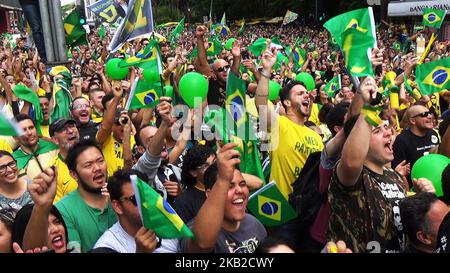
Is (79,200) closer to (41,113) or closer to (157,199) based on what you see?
(157,199)

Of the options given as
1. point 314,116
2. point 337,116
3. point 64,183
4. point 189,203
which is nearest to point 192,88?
point 314,116

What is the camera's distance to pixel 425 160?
3.80 m

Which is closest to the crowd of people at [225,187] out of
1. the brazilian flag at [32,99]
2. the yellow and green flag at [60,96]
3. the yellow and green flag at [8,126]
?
the yellow and green flag at [8,126]

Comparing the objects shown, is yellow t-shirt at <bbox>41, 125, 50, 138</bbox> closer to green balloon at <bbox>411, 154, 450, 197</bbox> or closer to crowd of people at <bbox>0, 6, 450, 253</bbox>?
crowd of people at <bbox>0, 6, 450, 253</bbox>

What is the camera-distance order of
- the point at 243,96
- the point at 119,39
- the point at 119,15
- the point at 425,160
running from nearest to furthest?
the point at 425,160 < the point at 243,96 < the point at 119,39 < the point at 119,15

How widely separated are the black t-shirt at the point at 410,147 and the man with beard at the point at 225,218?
2.30 m

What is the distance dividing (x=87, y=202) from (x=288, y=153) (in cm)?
162

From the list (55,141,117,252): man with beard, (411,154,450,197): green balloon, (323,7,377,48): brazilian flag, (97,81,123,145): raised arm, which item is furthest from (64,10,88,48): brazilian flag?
(411,154,450,197): green balloon

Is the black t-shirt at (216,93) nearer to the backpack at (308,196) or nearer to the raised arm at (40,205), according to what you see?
the backpack at (308,196)

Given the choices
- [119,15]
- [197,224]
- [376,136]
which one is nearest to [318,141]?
[376,136]

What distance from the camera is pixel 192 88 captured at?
639cm

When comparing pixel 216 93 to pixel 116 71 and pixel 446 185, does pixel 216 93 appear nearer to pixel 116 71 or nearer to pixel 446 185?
pixel 116 71
